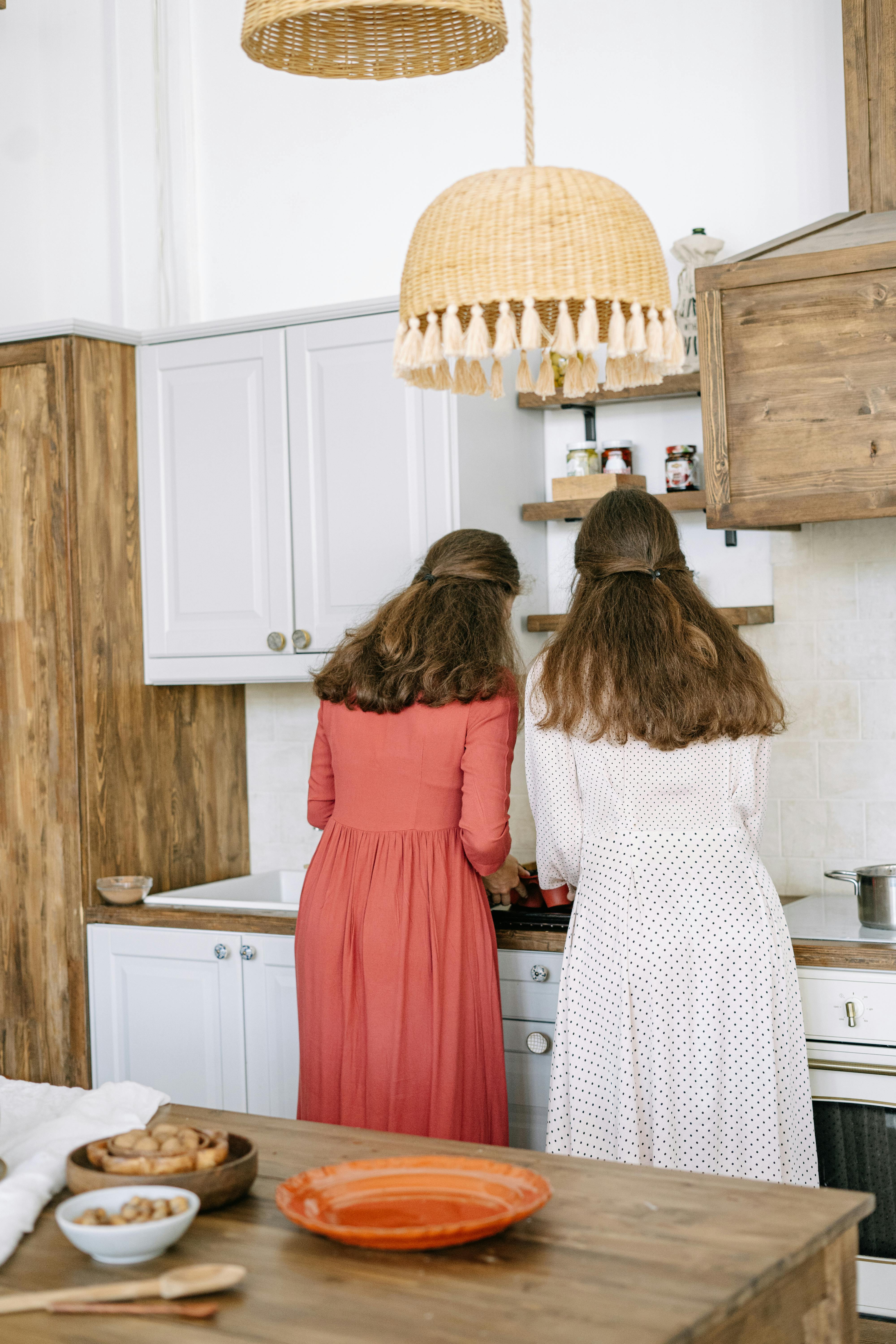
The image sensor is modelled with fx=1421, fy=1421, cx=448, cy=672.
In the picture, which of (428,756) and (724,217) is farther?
(724,217)

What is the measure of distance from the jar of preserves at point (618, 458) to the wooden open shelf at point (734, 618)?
14.6 inches

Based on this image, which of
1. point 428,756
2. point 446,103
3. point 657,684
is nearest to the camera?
point 657,684

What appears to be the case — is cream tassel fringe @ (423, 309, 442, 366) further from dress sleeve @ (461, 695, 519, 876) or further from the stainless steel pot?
the stainless steel pot

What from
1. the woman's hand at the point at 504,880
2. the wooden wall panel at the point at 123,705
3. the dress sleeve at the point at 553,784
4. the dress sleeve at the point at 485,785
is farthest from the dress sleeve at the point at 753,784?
the wooden wall panel at the point at 123,705

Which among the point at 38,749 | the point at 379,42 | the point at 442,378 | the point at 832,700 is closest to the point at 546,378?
the point at 442,378

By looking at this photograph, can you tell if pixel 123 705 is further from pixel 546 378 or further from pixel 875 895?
pixel 546 378

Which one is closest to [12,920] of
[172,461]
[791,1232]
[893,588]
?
[172,461]

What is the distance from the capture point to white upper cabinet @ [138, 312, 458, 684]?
329 centimetres

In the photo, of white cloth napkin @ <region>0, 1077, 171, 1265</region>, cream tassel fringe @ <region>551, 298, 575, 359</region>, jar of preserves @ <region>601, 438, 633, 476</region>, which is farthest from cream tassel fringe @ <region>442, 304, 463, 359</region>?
jar of preserves @ <region>601, 438, 633, 476</region>

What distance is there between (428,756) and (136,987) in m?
1.20

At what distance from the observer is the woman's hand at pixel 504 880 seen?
9.78ft

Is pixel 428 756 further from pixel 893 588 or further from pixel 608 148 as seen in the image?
pixel 608 148

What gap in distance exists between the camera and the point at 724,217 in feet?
11.0

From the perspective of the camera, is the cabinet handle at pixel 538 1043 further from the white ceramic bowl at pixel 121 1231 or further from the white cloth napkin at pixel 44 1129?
the white ceramic bowl at pixel 121 1231
